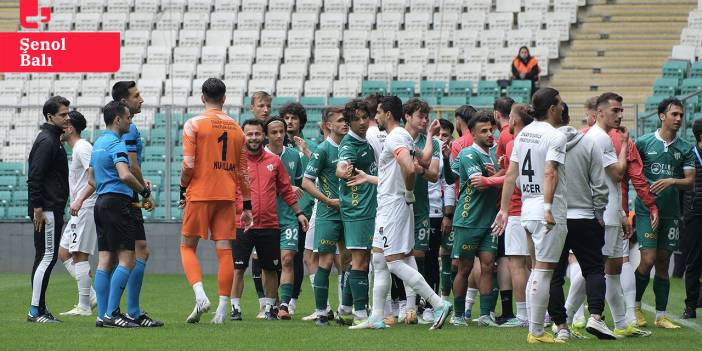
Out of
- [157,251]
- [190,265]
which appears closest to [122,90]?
[190,265]

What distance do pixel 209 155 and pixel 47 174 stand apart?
192 centimetres

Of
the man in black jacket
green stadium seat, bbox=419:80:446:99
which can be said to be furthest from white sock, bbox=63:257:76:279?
green stadium seat, bbox=419:80:446:99

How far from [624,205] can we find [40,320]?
5.39m

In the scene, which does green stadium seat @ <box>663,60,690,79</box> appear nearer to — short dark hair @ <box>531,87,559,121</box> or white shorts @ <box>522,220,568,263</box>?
short dark hair @ <box>531,87,559,121</box>

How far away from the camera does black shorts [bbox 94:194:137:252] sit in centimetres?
1061

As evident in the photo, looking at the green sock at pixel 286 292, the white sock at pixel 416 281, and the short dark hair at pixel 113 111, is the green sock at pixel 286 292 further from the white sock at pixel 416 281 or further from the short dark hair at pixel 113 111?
the short dark hair at pixel 113 111

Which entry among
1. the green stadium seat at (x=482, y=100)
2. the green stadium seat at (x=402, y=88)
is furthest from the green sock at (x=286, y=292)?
the green stadium seat at (x=402, y=88)

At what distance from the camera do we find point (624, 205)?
11.6 metres

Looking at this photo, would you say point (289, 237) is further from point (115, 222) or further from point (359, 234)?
point (115, 222)

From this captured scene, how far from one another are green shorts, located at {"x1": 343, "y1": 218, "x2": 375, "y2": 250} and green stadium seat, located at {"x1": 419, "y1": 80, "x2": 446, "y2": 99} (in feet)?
46.7

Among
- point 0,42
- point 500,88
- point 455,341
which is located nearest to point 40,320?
point 455,341

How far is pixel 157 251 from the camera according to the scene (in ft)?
67.5

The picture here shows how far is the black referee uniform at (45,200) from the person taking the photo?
37.2 feet

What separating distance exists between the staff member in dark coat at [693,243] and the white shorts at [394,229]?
3.49m
